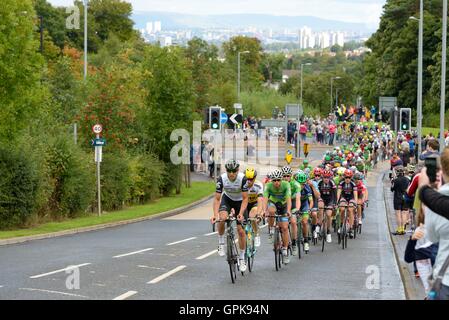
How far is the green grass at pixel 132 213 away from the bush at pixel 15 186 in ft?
2.55

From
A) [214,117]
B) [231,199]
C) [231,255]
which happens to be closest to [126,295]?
[231,255]

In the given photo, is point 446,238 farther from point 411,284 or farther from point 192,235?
point 192,235

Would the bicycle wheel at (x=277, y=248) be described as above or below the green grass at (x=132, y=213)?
above

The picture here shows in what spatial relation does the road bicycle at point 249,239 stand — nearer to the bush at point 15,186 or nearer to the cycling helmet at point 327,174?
the cycling helmet at point 327,174

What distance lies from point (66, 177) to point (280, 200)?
17249 millimetres

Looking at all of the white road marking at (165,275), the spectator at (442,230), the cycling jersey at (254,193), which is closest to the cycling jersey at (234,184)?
the cycling jersey at (254,193)

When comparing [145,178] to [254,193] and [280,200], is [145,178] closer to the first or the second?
[280,200]

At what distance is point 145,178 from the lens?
145 ft

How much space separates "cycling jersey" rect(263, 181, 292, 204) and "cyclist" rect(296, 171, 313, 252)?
2702 mm

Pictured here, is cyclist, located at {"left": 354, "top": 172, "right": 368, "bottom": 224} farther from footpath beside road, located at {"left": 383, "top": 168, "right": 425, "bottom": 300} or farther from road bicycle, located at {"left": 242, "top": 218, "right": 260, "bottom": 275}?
road bicycle, located at {"left": 242, "top": 218, "right": 260, "bottom": 275}

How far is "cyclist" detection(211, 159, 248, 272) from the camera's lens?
17.1 metres

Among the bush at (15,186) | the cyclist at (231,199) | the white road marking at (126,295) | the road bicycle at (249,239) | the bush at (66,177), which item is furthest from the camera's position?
the bush at (66,177)

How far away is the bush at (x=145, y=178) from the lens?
4303 centimetres

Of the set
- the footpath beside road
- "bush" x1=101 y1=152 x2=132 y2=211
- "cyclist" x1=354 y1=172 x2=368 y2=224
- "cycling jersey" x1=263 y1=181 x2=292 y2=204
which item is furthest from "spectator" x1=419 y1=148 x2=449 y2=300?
"bush" x1=101 y1=152 x2=132 y2=211
